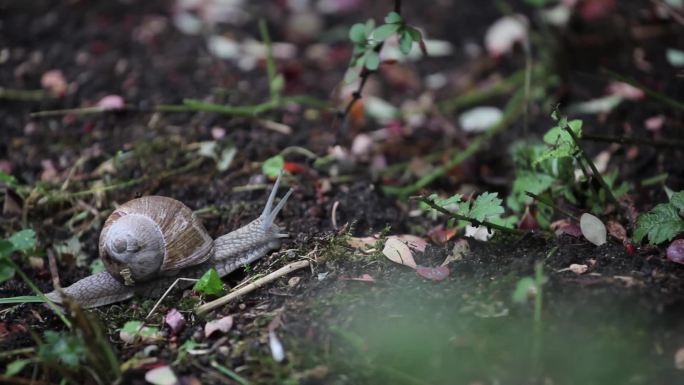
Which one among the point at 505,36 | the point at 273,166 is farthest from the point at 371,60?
the point at 505,36

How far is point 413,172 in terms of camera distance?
3379 mm

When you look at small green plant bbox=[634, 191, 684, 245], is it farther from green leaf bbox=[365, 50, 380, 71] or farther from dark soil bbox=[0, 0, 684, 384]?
green leaf bbox=[365, 50, 380, 71]

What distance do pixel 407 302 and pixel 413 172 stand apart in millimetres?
1303

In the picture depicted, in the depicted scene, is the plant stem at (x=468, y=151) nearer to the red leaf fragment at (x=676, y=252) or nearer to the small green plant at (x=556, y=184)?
the small green plant at (x=556, y=184)

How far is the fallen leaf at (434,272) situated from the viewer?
2266 millimetres

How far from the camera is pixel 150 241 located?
8.14 ft

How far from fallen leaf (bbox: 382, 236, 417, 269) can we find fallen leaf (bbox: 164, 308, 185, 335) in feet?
2.37

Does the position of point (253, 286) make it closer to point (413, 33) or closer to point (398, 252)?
point (398, 252)

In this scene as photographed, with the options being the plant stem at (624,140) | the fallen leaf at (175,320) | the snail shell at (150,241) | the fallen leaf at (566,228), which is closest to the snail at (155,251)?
the snail shell at (150,241)

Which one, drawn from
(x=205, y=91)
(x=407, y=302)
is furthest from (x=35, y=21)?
(x=407, y=302)

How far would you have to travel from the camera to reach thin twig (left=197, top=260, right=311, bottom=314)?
7.62 feet

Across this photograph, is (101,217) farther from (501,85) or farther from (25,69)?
(501,85)

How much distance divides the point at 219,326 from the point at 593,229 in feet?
4.23

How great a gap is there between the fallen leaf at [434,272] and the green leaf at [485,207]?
202 mm
